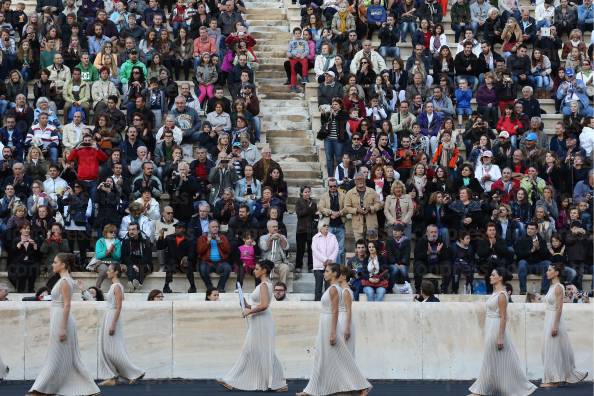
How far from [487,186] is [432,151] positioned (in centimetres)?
147

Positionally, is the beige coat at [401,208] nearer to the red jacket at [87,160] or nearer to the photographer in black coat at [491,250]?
the photographer in black coat at [491,250]

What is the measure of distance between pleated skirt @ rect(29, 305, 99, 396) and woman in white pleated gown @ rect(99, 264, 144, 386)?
1.78 metres

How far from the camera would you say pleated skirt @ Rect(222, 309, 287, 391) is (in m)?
21.1

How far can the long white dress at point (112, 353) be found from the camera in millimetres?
21828

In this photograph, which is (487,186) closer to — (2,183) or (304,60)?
(304,60)

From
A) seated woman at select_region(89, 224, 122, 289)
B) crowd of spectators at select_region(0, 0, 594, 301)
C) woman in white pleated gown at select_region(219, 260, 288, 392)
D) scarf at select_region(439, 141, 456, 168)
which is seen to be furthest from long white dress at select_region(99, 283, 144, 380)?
scarf at select_region(439, 141, 456, 168)

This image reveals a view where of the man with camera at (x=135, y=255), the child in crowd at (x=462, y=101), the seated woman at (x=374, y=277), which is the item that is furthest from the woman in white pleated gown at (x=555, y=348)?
the child in crowd at (x=462, y=101)

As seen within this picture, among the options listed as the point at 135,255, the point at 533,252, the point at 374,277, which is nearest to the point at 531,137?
the point at 533,252

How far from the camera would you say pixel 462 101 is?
31.8 metres

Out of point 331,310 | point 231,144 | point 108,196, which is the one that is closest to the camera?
point 331,310

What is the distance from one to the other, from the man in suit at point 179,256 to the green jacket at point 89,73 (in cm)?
535

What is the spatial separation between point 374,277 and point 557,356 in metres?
4.75

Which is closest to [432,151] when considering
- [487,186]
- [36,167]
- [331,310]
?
[487,186]

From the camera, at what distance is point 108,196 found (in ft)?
89.8
